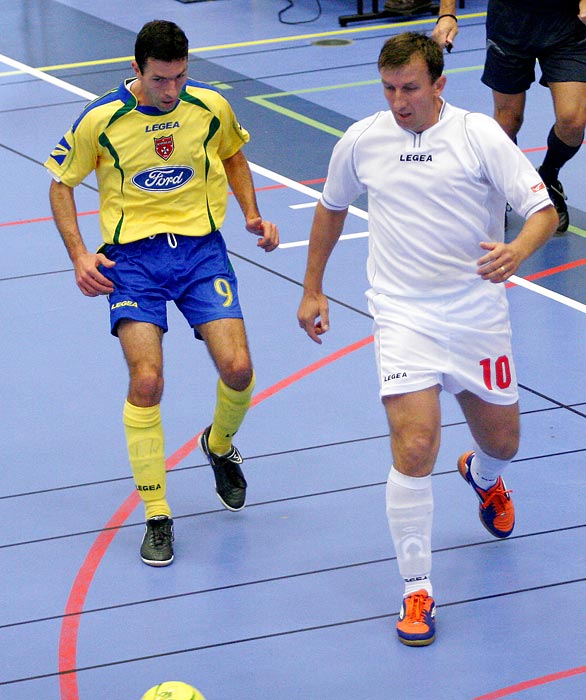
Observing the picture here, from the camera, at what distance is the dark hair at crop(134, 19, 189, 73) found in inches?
185

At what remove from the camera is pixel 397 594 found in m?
4.75

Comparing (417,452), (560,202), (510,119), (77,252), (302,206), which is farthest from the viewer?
(302,206)

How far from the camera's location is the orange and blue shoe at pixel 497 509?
4.98m

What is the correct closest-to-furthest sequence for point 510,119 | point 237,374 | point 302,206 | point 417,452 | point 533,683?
point 533,683 → point 417,452 → point 237,374 → point 510,119 → point 302,206

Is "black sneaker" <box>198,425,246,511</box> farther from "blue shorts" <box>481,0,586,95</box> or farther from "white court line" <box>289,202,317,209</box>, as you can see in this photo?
"white court line" <box>289,202,317,209</box>

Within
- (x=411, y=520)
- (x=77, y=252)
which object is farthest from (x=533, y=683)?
(x=77, y=252)

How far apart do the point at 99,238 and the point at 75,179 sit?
3.28 meters

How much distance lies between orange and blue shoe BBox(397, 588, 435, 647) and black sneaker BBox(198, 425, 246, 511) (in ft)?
3.42

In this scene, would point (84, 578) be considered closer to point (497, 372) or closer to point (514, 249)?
point (497, 372)

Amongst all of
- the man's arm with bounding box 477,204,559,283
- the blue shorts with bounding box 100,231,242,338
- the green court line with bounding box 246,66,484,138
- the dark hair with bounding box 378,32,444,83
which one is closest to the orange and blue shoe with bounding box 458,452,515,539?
the man's arm with bounding box 477,204,559,283

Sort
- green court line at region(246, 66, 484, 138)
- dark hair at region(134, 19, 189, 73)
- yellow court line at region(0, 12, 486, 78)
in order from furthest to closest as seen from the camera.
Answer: yellow court line at region(0, 12, 486, 78)
green court line at region(246, 66, 484, 138)
dark hair at region(134, 19, 189, 73)

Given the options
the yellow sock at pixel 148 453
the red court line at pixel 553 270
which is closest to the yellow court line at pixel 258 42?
the red court line at pixel 553 270

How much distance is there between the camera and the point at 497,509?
499 cm

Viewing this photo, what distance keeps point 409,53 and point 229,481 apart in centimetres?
190
